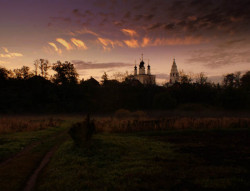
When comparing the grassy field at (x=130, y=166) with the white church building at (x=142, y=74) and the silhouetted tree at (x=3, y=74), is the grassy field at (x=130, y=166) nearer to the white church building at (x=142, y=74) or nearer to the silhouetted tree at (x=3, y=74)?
the silhouetted tree at (x=3, y=74)

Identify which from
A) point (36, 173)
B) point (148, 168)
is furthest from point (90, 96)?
point (148, 168)

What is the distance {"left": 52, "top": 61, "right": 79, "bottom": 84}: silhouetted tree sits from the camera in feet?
194

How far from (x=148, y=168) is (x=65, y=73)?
181 feet

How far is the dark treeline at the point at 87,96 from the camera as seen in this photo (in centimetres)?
4856

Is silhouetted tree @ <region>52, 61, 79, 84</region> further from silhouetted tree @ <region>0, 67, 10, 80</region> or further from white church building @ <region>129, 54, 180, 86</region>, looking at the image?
white church building @ <region>129, 54, 180, 86</region>

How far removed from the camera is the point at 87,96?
57.3m

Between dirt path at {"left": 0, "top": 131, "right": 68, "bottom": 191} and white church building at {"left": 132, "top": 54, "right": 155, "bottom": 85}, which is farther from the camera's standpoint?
white church building at {"left": 132, "top": 54, "right": 155, "bottom": 85}

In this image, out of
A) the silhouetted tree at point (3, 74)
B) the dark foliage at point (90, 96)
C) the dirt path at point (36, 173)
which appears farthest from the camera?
the silhouetted tree at point (3, 74)

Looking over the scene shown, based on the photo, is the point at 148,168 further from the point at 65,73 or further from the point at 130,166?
the point at 65,73

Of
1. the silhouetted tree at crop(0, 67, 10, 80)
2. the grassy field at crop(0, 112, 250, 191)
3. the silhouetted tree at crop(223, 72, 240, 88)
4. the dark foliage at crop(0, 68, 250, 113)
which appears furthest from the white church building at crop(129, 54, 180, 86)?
the grassy field at crop(0, 112, 250, 191)

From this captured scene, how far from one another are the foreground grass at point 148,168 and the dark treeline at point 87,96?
36.4 meters

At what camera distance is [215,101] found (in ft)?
175

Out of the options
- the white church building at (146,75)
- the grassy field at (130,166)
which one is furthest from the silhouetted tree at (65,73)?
the white church building at (146,75)

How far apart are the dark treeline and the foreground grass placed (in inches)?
1435
